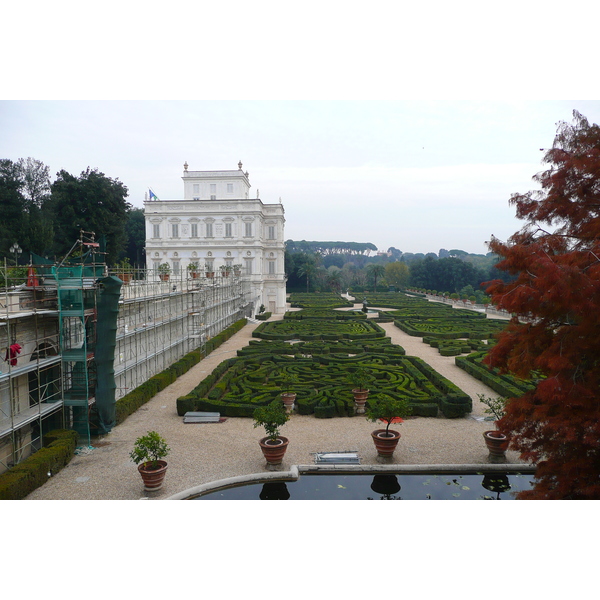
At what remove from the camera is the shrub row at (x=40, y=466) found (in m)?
8.30

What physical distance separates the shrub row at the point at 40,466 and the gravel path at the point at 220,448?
186mm

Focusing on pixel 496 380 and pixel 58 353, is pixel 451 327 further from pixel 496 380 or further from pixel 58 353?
pixel 58 353

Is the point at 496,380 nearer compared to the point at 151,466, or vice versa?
the point at 151,466

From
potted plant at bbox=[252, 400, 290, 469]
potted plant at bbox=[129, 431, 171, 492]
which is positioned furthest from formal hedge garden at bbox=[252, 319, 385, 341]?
potted plant at bbox=[129, 431, 171, 492]

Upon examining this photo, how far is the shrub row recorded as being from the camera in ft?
27.2

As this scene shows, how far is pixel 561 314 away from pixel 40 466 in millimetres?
9900

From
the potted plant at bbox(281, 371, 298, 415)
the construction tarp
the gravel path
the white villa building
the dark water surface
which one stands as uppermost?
the white villa building

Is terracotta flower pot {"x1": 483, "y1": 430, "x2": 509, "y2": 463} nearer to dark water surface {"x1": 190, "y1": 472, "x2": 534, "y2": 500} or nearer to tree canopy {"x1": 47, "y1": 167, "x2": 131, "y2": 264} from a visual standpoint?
dark water surface {"x1": 190, "y1": 472, "x2": 534, "y2": 500}

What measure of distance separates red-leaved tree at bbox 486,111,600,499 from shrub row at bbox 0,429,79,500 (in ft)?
28.6

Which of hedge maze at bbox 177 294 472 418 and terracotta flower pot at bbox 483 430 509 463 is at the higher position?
hedge maze at bbox 177 294 472 418

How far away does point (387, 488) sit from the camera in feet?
31.0

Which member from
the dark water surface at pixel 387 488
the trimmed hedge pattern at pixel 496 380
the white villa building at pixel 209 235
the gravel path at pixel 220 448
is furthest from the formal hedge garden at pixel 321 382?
the white villa building at pixel 209 235

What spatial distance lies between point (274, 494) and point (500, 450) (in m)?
5.24

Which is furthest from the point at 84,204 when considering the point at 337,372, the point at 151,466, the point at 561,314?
the point at 561,314
